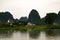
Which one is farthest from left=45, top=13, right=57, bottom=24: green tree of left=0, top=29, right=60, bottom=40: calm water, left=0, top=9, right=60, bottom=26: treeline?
left=0, top=29, right=60, bottom=40: calm water

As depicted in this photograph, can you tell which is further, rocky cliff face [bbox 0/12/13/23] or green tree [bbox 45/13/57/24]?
rocky cliff face [bbox 0/12/13/23]

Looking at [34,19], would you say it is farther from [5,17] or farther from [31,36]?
[31,36]

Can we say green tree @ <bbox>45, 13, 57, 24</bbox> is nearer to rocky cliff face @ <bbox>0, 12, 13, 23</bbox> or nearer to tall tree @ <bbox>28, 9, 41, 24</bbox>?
tall tree @ <bbox>28, 9, 41, 24</bbox>

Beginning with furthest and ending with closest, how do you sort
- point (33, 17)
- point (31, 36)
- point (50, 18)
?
point (33, 17), point (50, 18), point (31, 36)

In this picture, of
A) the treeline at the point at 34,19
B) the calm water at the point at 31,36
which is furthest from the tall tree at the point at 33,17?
the calm water at the point at 31,36

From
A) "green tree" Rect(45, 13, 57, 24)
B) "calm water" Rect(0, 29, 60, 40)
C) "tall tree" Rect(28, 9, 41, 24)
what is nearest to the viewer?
"calm water" Rect(0, 29, 60, 40)

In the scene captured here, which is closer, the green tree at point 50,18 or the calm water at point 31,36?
the calm water at point 31,36

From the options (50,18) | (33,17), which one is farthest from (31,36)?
(33,17)

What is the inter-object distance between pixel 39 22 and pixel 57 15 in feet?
28.3

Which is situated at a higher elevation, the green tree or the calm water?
the green tree

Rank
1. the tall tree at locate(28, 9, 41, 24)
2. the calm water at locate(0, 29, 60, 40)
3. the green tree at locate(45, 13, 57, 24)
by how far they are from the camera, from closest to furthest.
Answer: the calm water at locate(0, 29, 60, 40) → the green tree at locate(45, 13, 57, 24) → the tall tree at locate(28, 9, 41, 24)

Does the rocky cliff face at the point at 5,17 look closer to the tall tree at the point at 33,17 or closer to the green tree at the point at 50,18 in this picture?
the tall tree at the point at 33,17

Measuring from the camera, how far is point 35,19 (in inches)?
4870

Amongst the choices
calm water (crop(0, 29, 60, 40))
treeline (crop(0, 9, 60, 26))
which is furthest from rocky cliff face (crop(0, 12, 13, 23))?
calm water (crop(0, 29, 60, 40))
